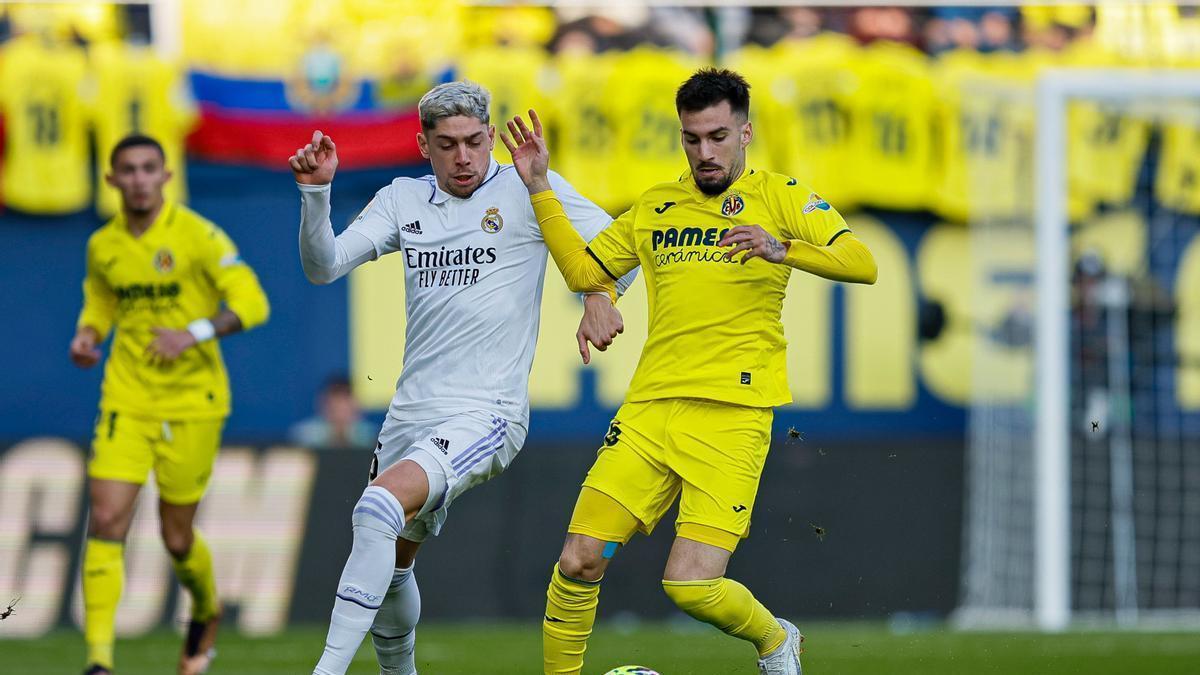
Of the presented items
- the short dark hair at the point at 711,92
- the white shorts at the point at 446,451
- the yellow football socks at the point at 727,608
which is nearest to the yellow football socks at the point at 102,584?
the white shorts at the point at 446,451

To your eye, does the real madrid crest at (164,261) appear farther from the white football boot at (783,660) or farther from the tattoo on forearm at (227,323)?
the white football boot at (783,660)

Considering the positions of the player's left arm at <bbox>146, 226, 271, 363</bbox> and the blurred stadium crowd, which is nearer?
the player's left arm at <bbox>146, 226, 271, 363</bbox>

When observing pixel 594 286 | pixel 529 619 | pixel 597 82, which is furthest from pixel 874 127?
pixel 594 286

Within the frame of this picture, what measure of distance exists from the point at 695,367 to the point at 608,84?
9458 millimetres

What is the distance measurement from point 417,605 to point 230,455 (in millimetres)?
6516

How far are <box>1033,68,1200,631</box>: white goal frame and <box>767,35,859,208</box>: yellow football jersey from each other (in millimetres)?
2825

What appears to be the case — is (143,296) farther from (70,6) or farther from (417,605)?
(70,6)

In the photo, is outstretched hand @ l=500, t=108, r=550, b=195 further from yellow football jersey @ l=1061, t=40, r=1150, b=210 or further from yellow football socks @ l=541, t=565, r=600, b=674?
yellow football jersey @ l=1061, t=40, r=1150, b=210

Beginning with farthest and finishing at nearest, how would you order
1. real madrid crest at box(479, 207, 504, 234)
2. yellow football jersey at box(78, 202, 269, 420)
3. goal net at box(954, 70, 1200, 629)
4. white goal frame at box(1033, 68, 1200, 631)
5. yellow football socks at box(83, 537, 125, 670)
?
1. goal net at box(954, 70, 1200, 629)
2. white goal frame at box(1033, 68, 1200, 631)
3. yellow football jersey at box(78, 202, 269, 420)
4. yellow football socks at box(83, 537, 125, 670)
5. real madrid crest at box(479, 207, 504, 234)

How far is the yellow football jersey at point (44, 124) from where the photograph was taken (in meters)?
15.5

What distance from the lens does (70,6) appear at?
51.9ft

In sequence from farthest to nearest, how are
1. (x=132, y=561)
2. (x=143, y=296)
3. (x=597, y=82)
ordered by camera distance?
1. (x=597, y=82)
2. (x=132, y=561)
3. (x=143, y=296)

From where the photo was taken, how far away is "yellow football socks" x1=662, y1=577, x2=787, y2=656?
22.6ft

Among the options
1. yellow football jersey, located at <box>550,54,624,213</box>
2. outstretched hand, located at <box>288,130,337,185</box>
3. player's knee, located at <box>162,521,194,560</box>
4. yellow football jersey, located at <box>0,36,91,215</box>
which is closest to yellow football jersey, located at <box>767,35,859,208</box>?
yellow football jersey, located at <box>550,54,624,213</box>
